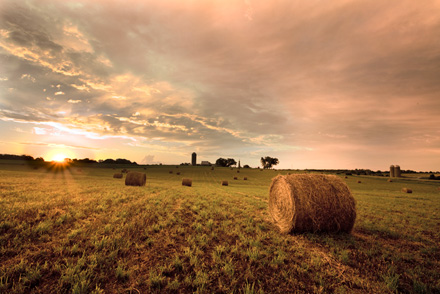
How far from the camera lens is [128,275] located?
177 inches

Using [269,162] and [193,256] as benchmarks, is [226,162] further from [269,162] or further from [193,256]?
[193,256]

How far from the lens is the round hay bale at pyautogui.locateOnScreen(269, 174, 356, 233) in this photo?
803 centimetres

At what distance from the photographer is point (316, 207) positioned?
26.8 ft

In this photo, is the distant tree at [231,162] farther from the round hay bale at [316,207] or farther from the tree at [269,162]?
the round hay bale at [316,207]

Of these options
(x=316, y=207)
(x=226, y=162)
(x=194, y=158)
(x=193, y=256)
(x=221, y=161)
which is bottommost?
(x=193, y=256)

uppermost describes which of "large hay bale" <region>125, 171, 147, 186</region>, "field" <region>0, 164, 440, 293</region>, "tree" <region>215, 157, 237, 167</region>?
"tree" <region>215, 157, 237, 167</region>

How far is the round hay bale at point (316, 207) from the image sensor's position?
803cm

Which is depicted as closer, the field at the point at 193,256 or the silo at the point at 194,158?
the field at the point at 193,256

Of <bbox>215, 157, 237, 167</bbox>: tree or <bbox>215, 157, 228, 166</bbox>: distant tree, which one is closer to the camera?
<bbox>215, 157, 237, 167</bbox>: tree

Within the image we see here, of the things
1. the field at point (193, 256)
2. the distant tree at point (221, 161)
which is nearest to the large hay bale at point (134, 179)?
the field at point (193, 256)

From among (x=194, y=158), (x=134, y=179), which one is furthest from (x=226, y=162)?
(x=134, y=179)

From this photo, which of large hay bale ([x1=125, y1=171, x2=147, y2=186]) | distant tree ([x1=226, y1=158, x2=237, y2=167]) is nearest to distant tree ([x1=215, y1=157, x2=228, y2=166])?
distant tree ([x1=226, y1=158, x2=237, y2=167])

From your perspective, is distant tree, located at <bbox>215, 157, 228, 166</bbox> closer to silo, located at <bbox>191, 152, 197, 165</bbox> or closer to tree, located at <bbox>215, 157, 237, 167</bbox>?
tree, located at <bbox>215, 157, 237, 167</bbox>

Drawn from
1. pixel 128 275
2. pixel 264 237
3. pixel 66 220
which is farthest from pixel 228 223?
pixel 66 220
